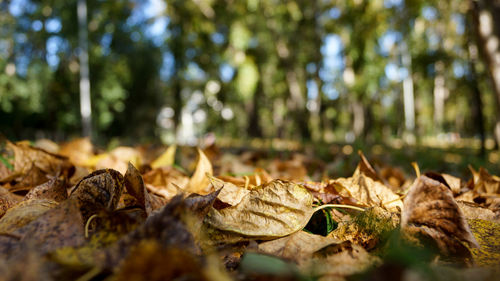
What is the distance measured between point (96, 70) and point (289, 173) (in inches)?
1054

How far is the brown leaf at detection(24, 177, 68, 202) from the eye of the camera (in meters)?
0.80

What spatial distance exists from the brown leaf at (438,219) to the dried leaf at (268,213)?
196mm

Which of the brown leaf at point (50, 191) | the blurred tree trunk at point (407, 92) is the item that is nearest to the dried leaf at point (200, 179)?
the brown leaf at point (50, 191)

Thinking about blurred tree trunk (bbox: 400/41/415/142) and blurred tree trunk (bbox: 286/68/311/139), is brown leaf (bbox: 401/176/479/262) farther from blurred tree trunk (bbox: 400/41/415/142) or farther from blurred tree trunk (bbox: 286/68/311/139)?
blurred tree trunk (bbox: 400/41/415/142)

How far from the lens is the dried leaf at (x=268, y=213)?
0.69 m

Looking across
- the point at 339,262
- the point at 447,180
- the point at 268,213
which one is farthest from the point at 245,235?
the point at 447,180

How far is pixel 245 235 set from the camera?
0.68 m

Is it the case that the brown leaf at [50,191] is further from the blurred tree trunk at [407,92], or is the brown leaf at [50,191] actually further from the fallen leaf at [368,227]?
the blurred tree trunk at [407,92]

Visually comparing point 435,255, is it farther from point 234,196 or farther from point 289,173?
point 289,173

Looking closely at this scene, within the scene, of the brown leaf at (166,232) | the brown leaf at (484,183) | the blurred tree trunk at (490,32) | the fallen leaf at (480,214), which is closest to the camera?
the brown leaf at (166,232)

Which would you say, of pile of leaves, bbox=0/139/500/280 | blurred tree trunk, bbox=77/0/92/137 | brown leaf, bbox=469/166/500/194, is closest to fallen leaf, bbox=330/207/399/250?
pile of leaves, bbox=0/139/500/280

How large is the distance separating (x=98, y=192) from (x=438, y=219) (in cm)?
65

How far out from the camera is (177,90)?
1739 cm

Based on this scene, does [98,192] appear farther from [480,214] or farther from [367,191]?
[480,214]
